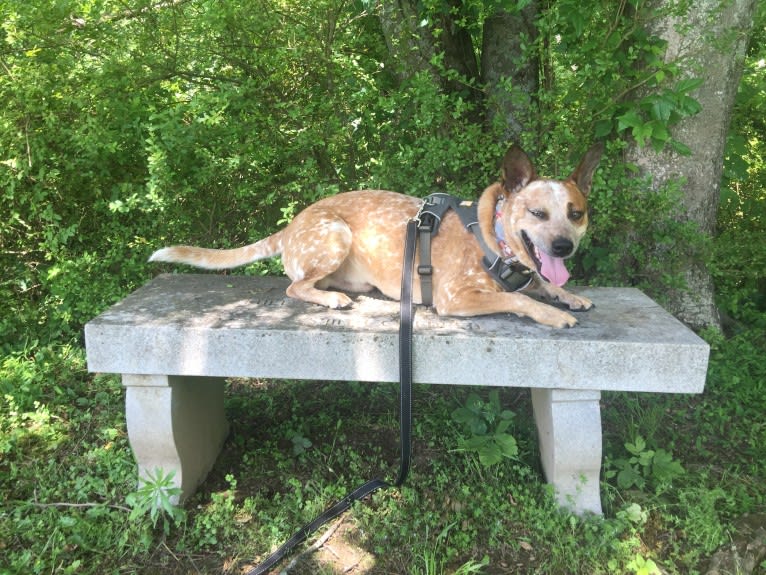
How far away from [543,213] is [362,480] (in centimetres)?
170

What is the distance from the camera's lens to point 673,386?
8.61 feet

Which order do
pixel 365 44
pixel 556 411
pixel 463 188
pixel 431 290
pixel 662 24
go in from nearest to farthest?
1. pixel 556 411
2. pixel 431 290
3. pixel 662 24
4. pixel 463 188
5. pixel 365 44

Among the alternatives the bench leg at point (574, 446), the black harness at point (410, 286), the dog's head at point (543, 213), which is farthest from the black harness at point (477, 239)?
the bench leg at point (574, 446)

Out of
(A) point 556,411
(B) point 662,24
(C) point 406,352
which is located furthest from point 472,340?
(B) point 662,24

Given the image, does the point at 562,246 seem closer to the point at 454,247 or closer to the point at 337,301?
the point at 454,247

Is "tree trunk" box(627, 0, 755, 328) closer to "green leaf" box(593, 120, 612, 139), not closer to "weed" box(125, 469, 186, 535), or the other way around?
"green leaf" box(593, 120, 612, 139)

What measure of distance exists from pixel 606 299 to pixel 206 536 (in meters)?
2.42

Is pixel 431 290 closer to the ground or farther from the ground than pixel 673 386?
farther from the ground

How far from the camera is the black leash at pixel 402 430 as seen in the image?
105 inches

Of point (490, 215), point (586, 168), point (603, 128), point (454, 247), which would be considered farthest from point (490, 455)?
point (603, 128)

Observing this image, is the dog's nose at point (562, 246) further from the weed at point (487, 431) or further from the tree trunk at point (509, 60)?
the tree trunk at point (509, 60)

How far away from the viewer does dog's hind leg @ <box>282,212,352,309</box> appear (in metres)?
3.29

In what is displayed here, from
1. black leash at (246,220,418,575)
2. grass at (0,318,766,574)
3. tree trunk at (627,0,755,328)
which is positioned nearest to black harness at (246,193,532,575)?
black leash at (246,220,418,575)

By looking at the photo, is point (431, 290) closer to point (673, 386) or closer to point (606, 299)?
point (606, 299)
